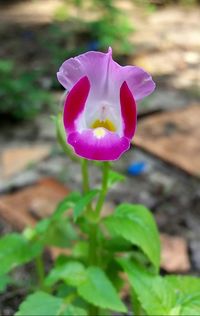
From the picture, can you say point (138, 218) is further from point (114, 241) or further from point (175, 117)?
point (175, 117)

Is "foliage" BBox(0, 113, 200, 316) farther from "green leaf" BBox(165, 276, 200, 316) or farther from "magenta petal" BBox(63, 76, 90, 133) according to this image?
"magenta petal" BBox(63, 76, 90, 133)

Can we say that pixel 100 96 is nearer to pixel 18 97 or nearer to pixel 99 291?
pixel 99 291

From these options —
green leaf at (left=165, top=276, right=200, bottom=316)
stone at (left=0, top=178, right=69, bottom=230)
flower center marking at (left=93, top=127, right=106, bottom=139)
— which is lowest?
stone at (left=0, top=178, right=69, bottom=230)

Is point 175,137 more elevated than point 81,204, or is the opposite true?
point 81,204

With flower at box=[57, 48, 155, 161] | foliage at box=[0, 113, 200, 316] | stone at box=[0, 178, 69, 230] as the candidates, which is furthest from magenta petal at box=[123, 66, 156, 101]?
stone at box=[0, 178, 69, 230]

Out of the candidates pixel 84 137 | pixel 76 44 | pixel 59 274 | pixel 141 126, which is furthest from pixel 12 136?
pixel 84 137

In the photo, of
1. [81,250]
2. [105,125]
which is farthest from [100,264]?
[105,125]
